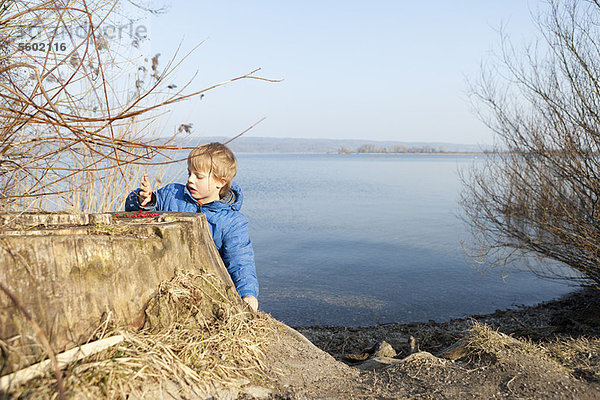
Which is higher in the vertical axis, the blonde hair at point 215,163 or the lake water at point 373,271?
the blonde hair at point 215,163

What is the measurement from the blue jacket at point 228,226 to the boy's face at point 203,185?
0.06 metres

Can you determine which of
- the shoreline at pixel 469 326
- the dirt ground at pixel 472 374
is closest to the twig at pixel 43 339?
the dirt ground at pixel 472 374

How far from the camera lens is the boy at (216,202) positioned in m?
3.31

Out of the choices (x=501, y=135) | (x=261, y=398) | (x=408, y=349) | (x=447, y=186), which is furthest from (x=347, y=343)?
(x=447, y=186)

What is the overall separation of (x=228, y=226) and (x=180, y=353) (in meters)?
1.60

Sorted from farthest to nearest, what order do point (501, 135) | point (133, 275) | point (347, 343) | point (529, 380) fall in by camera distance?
point (501, 135) → point (347, 343) → point (529, 380) → point (133, 275)

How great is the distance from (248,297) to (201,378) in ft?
3.93

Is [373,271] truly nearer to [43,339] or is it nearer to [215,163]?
[215,163]

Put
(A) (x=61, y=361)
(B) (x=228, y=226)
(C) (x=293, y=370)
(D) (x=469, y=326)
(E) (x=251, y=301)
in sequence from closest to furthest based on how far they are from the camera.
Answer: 1. (A) (x=61, y=361)
2. (C) (x=293, y=370)
3. (E) (x=251, y=301)
4. (B) (x=228, y=226)
5. (D) (x=469, y=326)

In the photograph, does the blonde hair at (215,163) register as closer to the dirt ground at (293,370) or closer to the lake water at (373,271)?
the dirt ground at (293,370)

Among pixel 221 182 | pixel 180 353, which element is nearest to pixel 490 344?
pixel 180 353

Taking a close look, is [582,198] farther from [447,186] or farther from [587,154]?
[447,186]

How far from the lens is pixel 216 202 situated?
3.51 m

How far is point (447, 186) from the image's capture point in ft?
74.6
